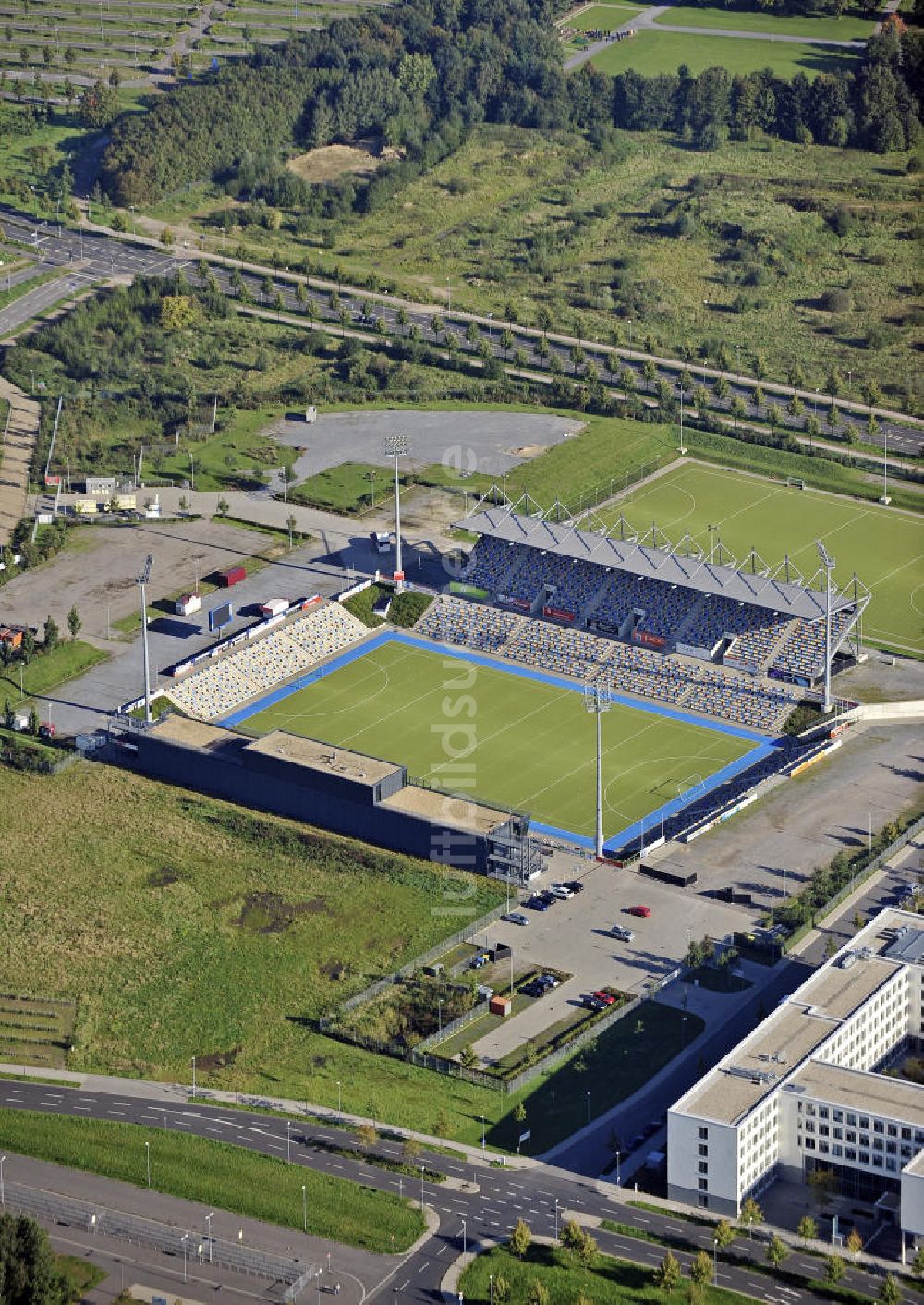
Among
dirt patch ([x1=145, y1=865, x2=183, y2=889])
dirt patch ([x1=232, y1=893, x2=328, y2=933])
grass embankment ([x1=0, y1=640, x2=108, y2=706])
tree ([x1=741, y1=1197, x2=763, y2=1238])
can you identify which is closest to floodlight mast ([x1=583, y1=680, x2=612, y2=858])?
dirt patch ([x1=232, y1=893, x2=328, y2=933])

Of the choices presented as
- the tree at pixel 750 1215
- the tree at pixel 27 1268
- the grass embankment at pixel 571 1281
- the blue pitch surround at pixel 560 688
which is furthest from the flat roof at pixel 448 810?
the tree at pixel 27 1268

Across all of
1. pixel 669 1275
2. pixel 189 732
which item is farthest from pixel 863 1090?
pixel 189 732

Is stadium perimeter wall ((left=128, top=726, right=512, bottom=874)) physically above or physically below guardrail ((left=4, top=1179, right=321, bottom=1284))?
above

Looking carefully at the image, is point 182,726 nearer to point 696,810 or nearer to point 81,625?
point 81,625

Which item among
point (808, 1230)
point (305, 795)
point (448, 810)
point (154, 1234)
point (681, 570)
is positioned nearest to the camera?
point (808, 1230)

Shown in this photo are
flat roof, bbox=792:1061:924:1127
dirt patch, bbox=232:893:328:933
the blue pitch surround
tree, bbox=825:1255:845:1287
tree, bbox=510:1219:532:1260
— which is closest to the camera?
tree, bbox=825:1255:845:1287

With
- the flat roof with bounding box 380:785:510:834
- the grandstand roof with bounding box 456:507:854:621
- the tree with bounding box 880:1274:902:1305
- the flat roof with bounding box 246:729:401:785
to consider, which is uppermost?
the grandstand roof with bounding box 456:507:854:621

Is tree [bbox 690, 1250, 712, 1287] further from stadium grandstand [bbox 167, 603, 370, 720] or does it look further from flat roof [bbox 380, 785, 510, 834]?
stadium grandstand [bbox 167, 603, 370, 720]

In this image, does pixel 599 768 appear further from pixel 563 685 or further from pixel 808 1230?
pixel 808 1230
